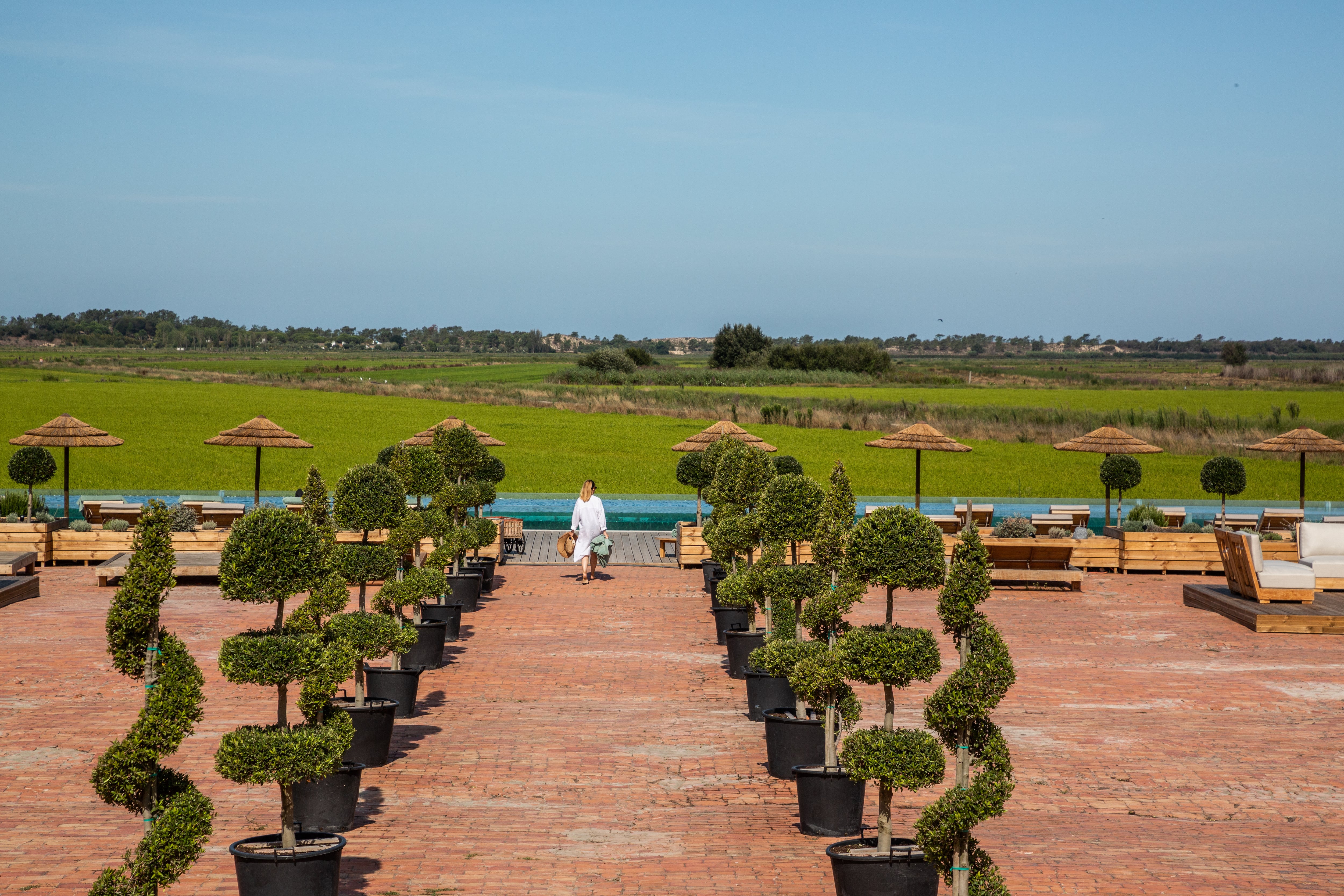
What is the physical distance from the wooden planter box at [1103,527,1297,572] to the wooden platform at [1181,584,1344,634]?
3596 mm

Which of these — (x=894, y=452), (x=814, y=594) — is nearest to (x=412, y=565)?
(x=814, y=594)

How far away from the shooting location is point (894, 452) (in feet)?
152

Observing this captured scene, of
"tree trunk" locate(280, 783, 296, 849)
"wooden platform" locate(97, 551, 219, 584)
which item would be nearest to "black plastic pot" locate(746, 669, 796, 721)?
"tree trunk" locate(280, 783, 296, 849)

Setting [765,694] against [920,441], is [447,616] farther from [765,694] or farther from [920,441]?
[920,441]

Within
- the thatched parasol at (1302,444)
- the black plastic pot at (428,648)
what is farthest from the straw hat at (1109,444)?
the black plastic pot at (428,648)

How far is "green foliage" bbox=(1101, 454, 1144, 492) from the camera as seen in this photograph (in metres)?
23.4

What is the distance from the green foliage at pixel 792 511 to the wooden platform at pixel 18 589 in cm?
1177

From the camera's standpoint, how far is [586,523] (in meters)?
18.6

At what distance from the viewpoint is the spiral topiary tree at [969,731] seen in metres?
5.41

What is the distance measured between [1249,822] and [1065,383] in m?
96.4

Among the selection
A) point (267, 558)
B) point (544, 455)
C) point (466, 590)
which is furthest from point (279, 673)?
point (544, 455)

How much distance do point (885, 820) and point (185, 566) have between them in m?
14.9

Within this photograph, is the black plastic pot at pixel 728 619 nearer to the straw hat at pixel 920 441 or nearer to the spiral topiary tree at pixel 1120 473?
the straw hat at pixel 920 441

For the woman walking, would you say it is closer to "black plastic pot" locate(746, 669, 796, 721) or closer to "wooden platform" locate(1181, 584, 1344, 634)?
"black plastic pot" locate(746, 669, 796, 721)
